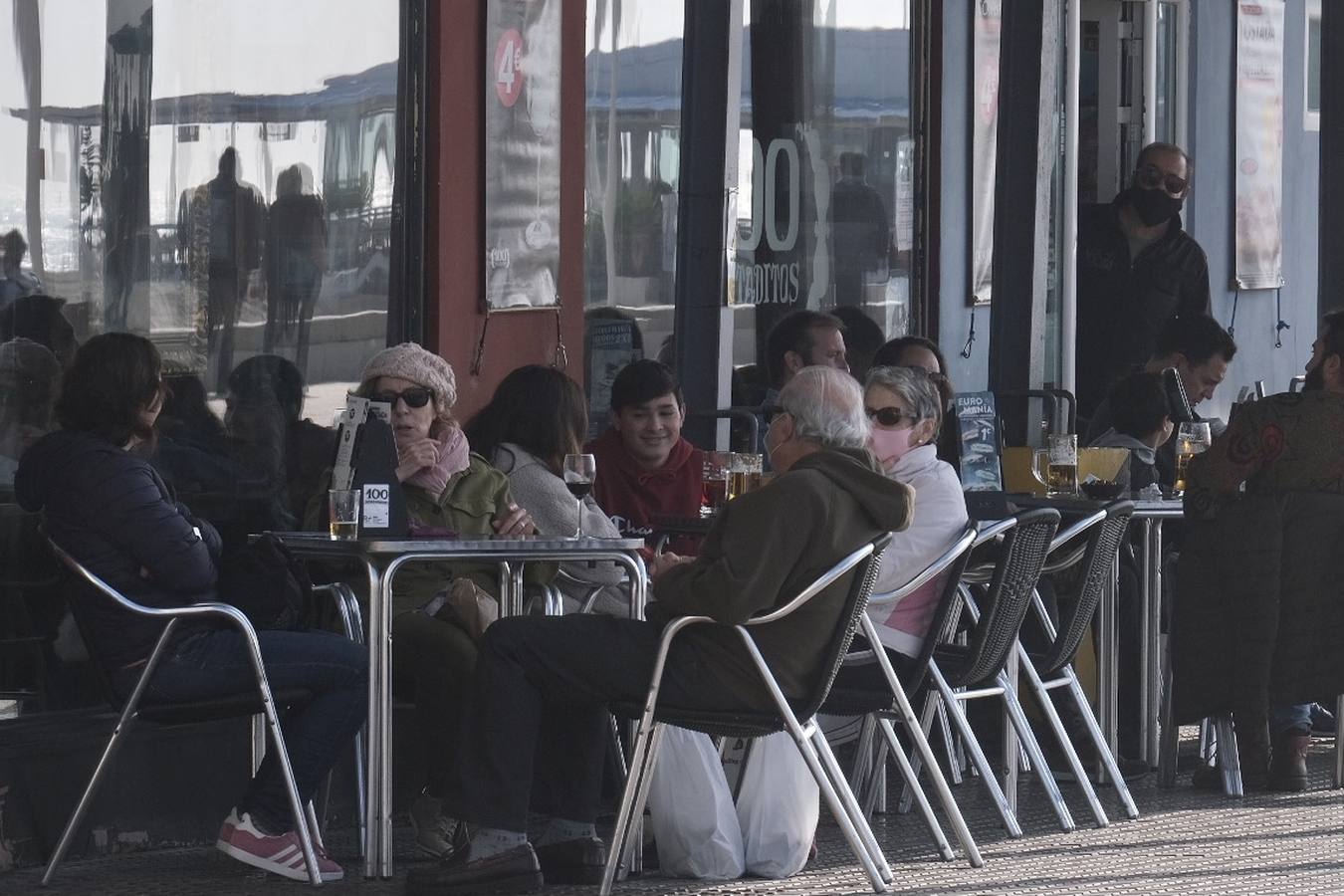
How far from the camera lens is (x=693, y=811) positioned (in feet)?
18.0

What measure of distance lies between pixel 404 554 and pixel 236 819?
745 millimetres

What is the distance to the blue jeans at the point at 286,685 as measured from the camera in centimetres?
530

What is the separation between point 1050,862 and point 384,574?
1.84 metres

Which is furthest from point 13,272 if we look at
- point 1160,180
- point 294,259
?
point 1160,180

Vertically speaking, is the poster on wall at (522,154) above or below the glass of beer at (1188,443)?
above

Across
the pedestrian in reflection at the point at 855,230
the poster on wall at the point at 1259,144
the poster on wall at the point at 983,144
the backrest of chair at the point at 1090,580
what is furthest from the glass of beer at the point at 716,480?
the poster on wall at the point at 1259,144

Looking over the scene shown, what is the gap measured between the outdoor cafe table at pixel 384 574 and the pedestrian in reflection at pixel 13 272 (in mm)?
1017

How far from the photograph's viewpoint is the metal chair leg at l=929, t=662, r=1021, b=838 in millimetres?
5922

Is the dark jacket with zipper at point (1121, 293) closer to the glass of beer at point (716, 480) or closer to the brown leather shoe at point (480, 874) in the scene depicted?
the glass of beer at point (716, 480)

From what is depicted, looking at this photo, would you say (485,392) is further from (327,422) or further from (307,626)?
(307,626)

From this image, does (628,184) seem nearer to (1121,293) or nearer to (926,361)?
(926,361)

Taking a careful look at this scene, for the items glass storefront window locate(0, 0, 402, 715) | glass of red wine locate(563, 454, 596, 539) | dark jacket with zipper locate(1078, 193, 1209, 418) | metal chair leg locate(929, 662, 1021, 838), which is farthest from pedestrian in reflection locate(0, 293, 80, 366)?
dark jacket with zipper locate(1078, 193, 1209, 418)

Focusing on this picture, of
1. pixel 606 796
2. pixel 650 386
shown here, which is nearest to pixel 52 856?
pixel 606 796

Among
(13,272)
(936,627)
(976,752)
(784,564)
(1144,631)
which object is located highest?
(13,272)
